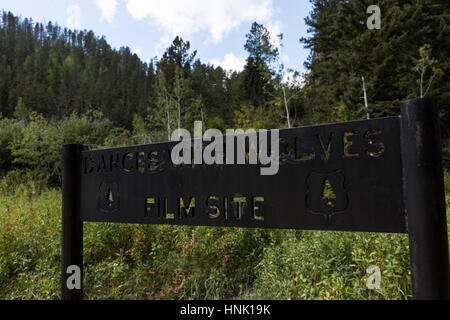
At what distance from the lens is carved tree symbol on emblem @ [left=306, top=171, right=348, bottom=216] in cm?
99

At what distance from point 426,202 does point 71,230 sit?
1831 millimetres

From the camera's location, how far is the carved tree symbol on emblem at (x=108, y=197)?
1610 millimetres

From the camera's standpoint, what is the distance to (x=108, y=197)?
1.63 m

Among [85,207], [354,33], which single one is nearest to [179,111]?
[354,33]

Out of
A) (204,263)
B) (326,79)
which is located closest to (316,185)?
(204,263)

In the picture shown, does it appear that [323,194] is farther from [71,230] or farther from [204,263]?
[204,263]

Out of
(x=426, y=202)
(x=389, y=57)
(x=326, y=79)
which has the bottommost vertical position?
(x=426, y=202)

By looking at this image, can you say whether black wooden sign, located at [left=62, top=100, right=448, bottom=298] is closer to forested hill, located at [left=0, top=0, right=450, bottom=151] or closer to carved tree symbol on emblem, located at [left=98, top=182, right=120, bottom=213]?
carved tree symbol on emblem, located at [left=98, top=182, right=120, bottom=213]

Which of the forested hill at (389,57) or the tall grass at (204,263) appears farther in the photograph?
the forested hill at (389,57)

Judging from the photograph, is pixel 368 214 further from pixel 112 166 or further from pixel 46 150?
pixel 46 150

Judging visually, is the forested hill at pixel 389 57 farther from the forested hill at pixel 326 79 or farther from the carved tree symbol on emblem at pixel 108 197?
the carved tree symbol on emblem at pixel 108 197

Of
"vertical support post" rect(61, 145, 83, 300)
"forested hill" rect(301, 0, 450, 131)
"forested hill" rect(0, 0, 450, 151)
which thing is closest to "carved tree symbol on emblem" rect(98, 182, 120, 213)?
"vertical support post" rect(61, 145, 83, 300)

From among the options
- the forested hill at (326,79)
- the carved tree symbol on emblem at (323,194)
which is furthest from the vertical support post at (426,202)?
the forested hill at (326,79)

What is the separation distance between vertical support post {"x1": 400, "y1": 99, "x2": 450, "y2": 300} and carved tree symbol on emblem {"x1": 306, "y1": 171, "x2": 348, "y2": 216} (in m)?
Result: 0.20
